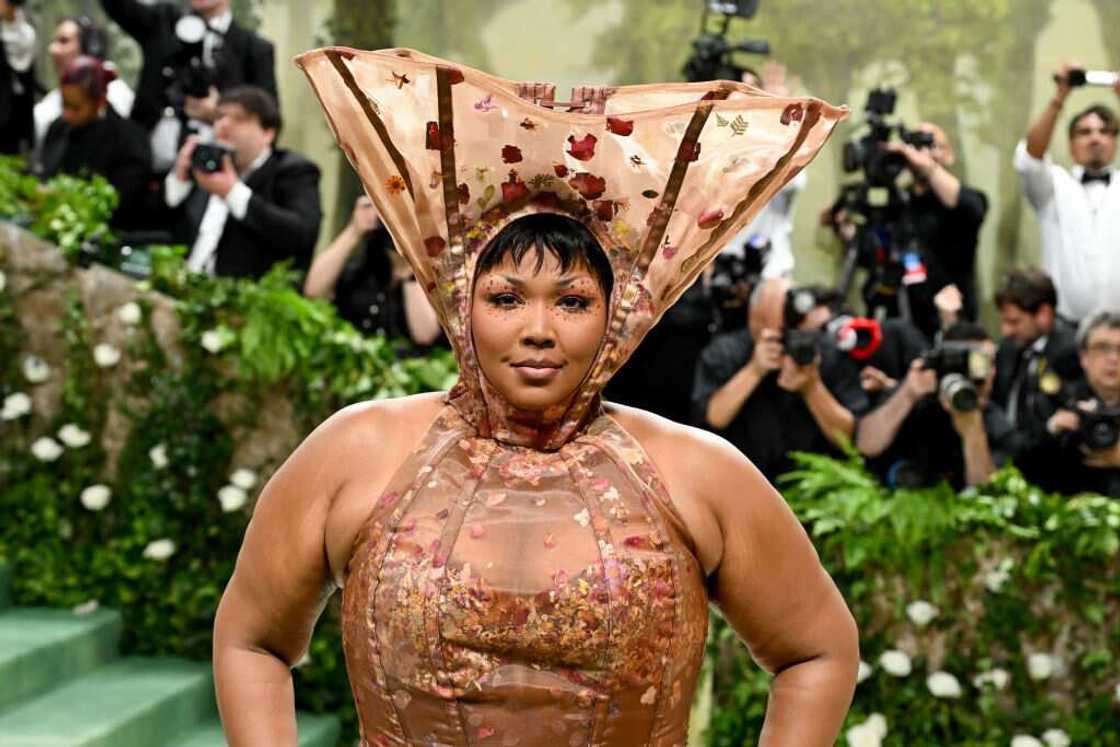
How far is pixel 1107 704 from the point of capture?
18.2ft

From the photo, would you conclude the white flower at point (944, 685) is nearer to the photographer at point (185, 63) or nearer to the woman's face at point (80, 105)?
the photographer at point (185, 63)

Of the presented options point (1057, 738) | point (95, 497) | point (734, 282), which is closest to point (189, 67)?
point (95, 497)

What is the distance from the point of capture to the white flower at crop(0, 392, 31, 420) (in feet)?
20.5

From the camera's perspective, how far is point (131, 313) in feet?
20.2

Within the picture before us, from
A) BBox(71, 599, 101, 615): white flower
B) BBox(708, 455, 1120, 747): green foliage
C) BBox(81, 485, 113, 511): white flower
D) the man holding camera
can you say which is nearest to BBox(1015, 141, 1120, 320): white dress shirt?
the man holding camera

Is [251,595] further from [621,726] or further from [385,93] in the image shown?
[385,93]

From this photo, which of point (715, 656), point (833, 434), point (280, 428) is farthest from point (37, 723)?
point (833, 434)

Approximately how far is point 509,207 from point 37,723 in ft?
10.8

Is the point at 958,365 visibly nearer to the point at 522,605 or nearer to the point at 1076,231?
the point at 1076,231

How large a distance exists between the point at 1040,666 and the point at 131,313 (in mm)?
3006

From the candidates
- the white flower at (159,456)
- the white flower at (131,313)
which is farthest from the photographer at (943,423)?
the white flower at (131,313)

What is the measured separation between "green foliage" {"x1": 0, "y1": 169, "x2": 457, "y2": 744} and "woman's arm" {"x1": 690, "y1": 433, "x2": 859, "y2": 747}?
3398 mm

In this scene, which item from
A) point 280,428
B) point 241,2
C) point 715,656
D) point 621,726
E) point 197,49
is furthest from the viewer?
point 241,2

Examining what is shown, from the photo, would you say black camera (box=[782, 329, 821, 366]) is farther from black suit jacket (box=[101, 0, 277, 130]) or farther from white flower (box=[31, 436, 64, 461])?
black suit jacket (box=[101, 0, 277, 130])
